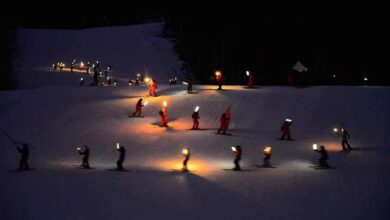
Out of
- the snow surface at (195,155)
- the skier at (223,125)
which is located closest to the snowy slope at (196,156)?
the snow surface at (195,155)

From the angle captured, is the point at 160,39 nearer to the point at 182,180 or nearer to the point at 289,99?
→ the point at 289,99

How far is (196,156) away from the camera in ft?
79.7

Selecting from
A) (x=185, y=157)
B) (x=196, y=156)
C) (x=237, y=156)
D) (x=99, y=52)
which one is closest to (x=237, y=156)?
(x=237, y=156)

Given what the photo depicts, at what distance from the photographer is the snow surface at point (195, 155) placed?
16.5 meters

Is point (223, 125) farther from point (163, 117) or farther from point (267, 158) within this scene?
point (267, 158)

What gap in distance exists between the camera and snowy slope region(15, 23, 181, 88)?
169ft

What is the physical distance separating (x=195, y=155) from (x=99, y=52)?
36209mm

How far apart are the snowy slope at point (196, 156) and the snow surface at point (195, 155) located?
46mm

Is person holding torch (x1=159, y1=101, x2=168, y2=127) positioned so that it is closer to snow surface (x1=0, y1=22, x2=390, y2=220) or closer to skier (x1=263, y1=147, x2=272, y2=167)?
snow surface (x1=0, y1=22, x2=390, y2=220)

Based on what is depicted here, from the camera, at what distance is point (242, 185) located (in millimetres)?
19047

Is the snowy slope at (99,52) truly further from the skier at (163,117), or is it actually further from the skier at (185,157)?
the skier at (185,157)

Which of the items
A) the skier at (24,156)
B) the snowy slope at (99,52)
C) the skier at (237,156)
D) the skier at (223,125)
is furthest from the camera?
the snowy slope at (99,52)

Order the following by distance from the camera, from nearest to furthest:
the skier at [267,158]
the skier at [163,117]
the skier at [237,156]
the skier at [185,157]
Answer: the skier at [185,157] → the skier at [237,156] → the skier at [267,158] → the skier at [163,117]

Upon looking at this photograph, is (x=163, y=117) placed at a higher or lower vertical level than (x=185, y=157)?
higher
